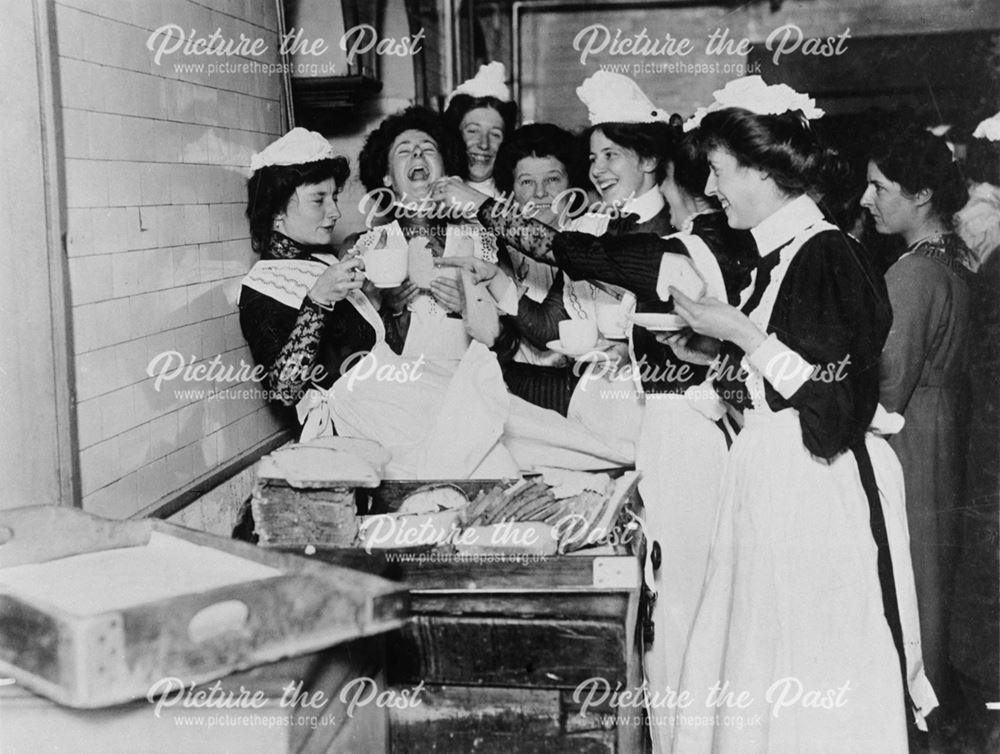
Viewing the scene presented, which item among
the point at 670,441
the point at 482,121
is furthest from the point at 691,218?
the point at 482,121

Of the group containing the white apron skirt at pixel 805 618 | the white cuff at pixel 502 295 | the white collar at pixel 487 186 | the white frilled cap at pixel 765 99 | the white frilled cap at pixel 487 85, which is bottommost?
the white apron skirt at pixel 805 618

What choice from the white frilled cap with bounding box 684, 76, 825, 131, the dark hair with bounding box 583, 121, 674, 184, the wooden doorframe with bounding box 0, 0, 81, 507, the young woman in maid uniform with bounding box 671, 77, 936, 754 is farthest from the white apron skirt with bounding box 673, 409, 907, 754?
the wooden doorframe with bounding box 0, 0, 81, 507

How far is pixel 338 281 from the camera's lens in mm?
2658

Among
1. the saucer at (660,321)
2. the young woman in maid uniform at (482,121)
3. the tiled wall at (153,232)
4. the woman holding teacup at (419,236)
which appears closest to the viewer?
the tiled wall at (153,232)

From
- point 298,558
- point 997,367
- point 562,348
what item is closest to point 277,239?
point 562,348

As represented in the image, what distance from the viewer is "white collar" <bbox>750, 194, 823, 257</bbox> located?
2314mm

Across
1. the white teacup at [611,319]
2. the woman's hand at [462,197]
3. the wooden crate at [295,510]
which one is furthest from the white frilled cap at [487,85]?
the wooden crate at [295,510]

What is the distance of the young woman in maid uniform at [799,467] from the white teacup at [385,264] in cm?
74

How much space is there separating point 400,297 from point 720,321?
3.63 feet

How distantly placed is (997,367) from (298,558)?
2.02 m

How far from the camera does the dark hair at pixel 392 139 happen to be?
3.07 m

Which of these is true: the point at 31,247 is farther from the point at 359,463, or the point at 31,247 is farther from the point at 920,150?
the point at 920,150

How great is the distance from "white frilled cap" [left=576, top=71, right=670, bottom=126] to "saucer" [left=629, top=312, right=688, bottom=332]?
0.71 metres

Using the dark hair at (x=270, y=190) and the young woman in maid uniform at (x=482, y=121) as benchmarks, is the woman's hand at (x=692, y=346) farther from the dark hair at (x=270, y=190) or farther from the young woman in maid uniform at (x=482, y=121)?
the dark hair at (x=270, y=190)
